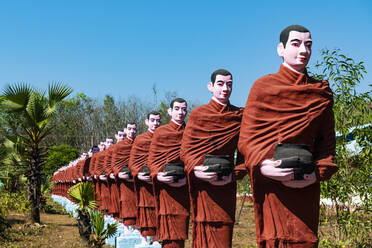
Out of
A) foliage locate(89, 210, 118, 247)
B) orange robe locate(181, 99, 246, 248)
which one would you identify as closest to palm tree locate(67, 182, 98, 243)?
foliage locate(89, 210, 118, 247)

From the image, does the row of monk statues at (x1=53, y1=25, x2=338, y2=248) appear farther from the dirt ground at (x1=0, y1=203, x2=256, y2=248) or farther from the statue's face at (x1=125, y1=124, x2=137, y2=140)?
the dirt ground at (x1=0, y1=203, x2=256, y2=248)

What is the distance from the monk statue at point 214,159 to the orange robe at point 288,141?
1.21m

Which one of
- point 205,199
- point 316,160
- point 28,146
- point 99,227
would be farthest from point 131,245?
point 316,160

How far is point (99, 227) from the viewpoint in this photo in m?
9.06

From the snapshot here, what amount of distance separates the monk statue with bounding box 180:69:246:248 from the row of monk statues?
0.04 ft

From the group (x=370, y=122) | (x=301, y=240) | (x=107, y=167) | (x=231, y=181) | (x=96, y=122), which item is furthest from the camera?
(x=96, y=122)

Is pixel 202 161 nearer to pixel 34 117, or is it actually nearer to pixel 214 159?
pixel 214 159

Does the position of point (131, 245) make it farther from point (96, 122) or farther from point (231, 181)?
point (96, 122)

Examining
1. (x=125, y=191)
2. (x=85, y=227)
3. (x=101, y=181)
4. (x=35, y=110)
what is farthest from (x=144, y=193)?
(x=35, y=110)

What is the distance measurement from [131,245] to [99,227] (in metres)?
0.79

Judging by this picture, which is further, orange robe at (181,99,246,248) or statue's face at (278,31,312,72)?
orange robe at (181,99,246,248)

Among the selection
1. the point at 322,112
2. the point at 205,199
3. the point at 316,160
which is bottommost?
the point at 205,199

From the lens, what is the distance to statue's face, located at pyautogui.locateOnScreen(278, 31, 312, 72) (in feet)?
12.4

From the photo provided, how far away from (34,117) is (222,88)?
27.5 feet
